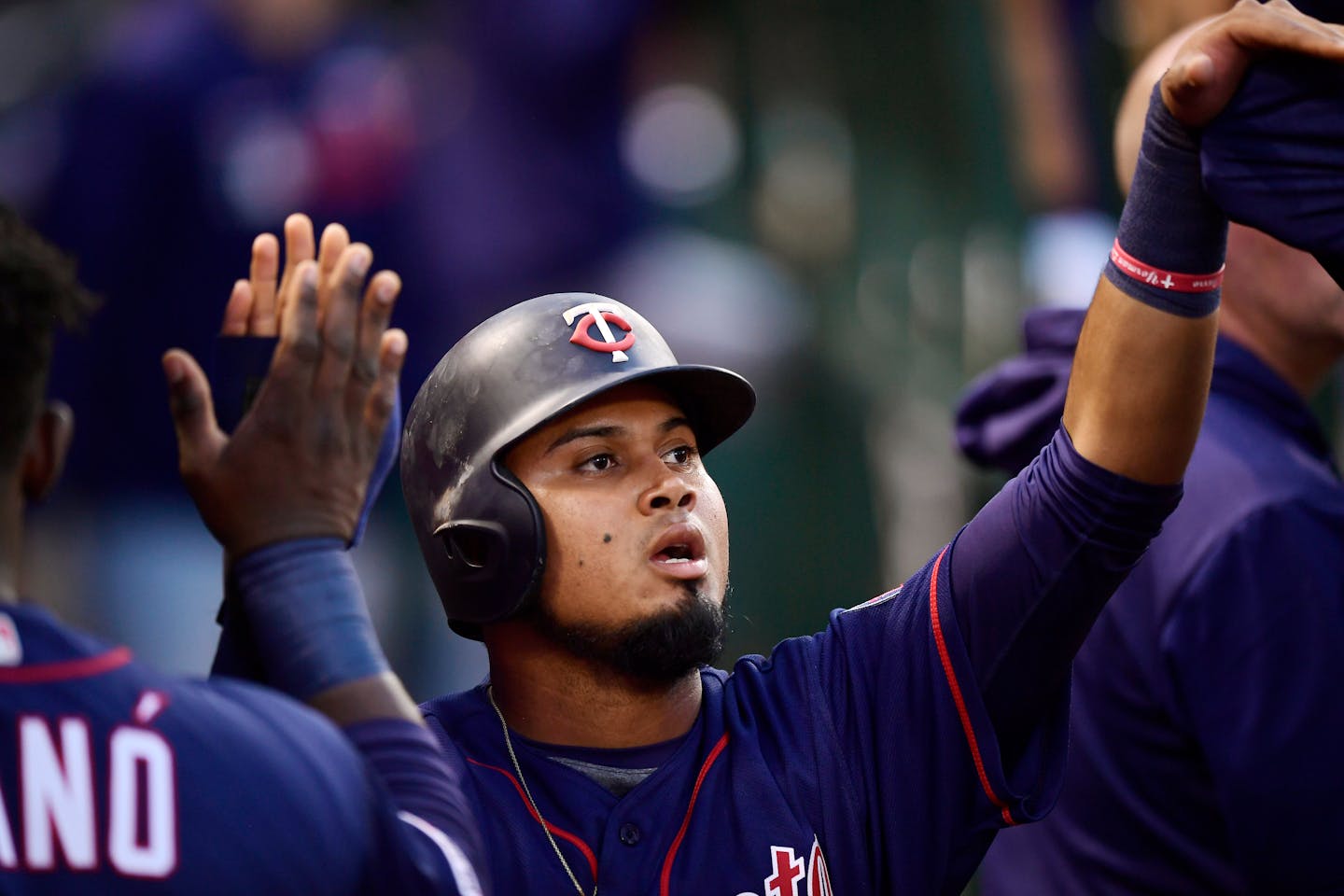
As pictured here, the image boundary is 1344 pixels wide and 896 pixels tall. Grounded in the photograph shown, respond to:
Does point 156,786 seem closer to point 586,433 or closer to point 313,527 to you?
point 313,527

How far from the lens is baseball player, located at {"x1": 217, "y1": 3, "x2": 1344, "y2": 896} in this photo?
2412 mm

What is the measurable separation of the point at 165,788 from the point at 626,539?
3.49 ft

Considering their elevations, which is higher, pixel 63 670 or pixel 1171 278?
pixel 1171 278

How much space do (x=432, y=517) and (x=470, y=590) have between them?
0.53 feet

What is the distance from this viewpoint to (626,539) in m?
2.68

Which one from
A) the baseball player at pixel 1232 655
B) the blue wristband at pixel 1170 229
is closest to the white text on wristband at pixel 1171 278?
the blue wristband at pixel 1170 229

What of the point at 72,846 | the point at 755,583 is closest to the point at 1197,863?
the point at 72,846

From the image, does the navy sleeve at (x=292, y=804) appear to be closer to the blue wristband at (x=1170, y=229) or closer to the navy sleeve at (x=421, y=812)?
the navy sleeve at (x=421, y=812)

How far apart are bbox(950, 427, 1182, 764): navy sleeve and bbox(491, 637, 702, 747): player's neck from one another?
A: 48 cm

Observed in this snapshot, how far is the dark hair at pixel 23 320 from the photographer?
184 centimetres

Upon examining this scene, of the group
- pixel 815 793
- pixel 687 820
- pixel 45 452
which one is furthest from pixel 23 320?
pixel 815 793

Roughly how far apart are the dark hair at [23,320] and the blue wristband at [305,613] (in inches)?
12.2

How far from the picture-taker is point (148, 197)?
18.7 ft

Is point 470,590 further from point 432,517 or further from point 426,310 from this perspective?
point 426,310
